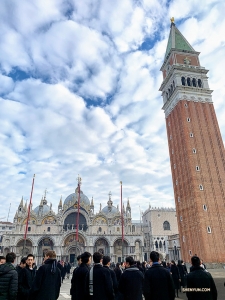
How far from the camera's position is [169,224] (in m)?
55.5

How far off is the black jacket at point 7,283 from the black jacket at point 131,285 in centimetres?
210

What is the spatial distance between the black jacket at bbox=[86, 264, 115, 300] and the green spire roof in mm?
42985

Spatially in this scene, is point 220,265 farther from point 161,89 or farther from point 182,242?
point 161,89

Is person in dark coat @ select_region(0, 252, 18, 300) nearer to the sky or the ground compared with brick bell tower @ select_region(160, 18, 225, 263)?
nearer to the ground

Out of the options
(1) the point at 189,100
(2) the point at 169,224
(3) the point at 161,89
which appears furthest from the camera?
(2) the point at 169,224

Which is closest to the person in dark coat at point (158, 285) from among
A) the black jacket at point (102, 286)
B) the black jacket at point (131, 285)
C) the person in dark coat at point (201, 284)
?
the black jacket at point (131, 285)

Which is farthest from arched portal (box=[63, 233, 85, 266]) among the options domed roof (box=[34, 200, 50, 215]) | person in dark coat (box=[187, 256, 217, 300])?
person in dark coat (box=[187, 256, 217, 300])

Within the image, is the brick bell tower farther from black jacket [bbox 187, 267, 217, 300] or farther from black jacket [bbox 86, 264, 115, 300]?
black jacket [bbox 86, 264, 115, 300]

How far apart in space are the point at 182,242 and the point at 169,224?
25.0 metres

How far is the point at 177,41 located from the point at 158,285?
45.9 m

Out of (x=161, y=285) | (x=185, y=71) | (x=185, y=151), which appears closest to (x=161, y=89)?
(x=185, y=71)

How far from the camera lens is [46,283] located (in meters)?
4.63

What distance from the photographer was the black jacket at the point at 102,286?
4264 millimetres

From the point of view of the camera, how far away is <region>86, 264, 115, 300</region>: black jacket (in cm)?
426
